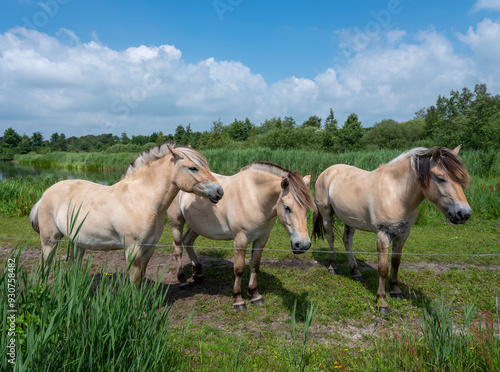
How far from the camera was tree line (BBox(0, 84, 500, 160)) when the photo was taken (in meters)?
21.8

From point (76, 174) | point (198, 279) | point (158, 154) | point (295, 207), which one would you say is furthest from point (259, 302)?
point (76, 174)

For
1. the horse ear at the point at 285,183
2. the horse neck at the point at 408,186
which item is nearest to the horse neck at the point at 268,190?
the horse ear at the point at 285,183

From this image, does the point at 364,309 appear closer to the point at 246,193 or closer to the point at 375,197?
the point at 375,197

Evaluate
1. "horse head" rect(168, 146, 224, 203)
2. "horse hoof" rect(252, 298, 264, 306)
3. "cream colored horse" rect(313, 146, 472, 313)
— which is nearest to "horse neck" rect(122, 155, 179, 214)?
"horse head" rect(168, 146, 224, 203)

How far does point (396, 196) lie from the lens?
394 centimetres

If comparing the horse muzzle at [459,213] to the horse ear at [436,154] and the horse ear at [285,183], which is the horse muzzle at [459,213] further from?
the horse ear at [285,183]

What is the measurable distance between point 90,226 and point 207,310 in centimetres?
190

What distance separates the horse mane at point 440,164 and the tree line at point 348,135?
1771 cm

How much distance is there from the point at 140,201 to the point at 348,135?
33488 mm

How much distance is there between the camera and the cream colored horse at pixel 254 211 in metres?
3.35

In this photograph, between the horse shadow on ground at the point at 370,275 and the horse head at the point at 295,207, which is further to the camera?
the horse shadow on ground at the point at 370,275

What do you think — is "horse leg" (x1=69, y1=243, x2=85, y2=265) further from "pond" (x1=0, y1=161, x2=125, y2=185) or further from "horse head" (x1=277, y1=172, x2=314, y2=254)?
"pond" (x1=0, y1=161, x2=125, y2=185)

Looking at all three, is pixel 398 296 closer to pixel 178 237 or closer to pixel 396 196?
pixel 396 196

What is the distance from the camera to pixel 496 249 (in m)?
6.40
